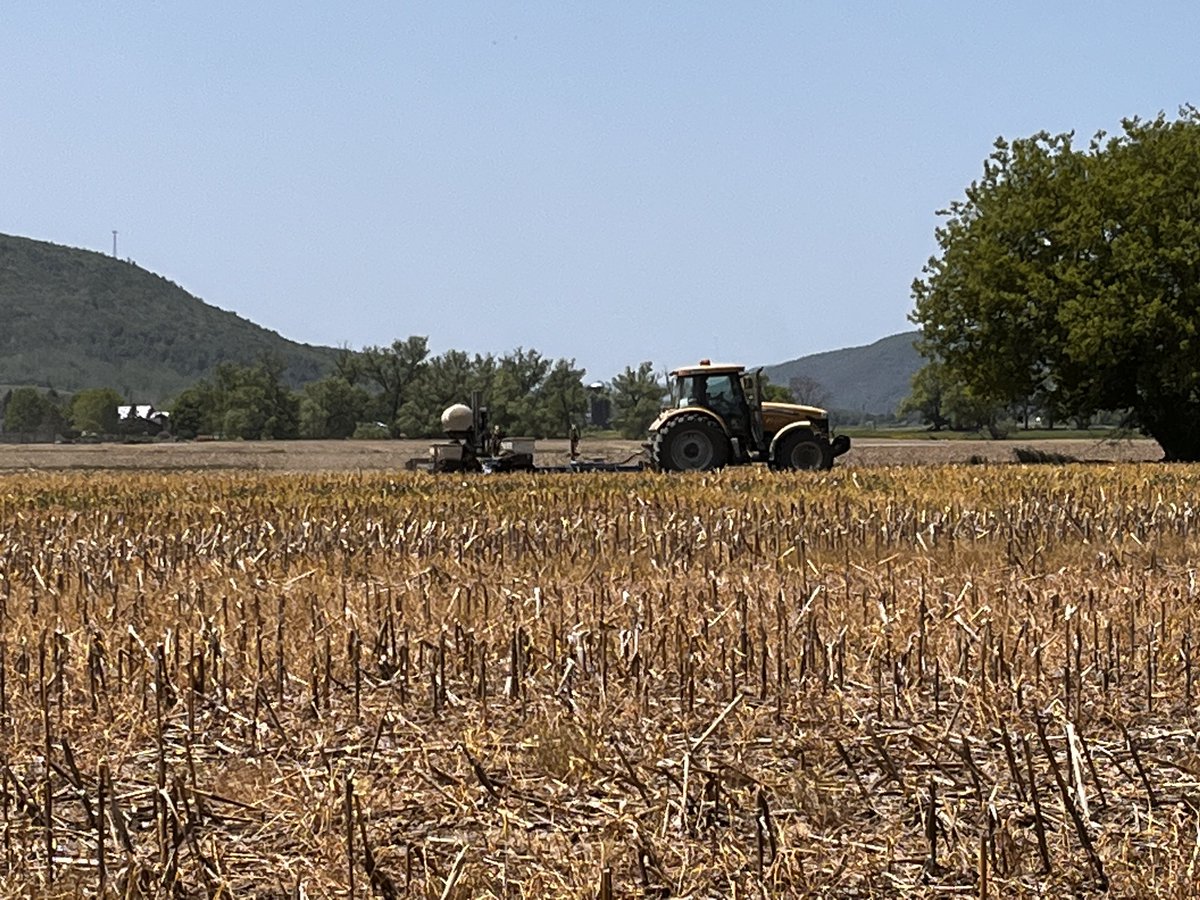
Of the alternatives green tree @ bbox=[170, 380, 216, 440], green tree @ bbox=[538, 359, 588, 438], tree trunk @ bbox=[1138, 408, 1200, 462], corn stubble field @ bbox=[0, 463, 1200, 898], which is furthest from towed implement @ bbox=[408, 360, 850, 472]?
green tree @ bbox=[170, 380, 216, 440]

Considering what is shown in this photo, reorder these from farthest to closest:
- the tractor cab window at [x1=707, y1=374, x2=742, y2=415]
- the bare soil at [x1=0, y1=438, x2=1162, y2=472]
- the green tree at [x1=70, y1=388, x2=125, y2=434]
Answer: the green tree at [x1=70, y1=388, x2=125, y2=434] < the bare soil at [x1=0, y1=438, x2=1162, y2=472] < the tractor cab window at [x1=707, y1=374, x2=742, y2=415]

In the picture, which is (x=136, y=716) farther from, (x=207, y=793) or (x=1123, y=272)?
(x=1123, y=272)

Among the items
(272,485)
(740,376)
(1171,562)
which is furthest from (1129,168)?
(1171,562)

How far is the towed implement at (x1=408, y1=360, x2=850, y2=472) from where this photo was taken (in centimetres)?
2392

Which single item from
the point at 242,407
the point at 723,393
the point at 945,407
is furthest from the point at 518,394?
the point at 723,393

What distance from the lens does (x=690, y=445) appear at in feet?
78.7

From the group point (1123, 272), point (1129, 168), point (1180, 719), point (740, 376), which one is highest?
point (1129, 168)

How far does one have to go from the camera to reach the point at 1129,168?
3569 cm

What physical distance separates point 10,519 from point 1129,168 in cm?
3065

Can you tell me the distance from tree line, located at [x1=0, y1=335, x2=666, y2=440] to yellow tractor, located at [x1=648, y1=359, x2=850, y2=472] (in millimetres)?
64583

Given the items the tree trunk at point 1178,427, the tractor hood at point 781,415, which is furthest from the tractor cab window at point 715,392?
the tree trunk at point 1178,427

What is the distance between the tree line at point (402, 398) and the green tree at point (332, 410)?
82mm

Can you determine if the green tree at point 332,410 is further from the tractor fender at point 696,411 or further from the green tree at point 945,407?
the tractor fender at point 696,411

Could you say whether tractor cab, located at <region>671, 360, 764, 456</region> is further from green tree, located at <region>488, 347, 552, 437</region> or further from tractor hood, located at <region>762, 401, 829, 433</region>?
green tree, located at <region>488, 347, 552, 437</region>
